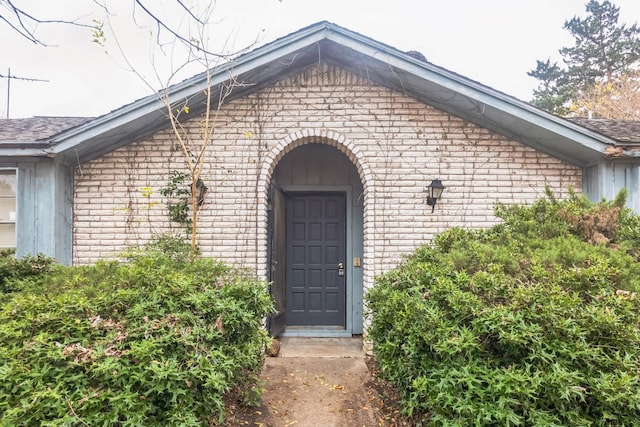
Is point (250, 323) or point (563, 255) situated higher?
point (563, 255)

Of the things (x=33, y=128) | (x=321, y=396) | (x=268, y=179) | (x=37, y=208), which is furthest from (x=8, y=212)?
(x=321, y=396)

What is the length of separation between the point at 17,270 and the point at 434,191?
516cm

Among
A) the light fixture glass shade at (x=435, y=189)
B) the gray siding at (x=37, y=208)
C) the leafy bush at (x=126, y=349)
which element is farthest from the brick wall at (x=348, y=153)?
the leafy bush at (x=126, y=349)

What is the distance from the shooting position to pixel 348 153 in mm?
5684

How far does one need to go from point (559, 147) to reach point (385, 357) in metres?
4.24

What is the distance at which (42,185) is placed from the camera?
16.8ft

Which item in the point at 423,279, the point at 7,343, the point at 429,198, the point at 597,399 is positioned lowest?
the point at 597,399

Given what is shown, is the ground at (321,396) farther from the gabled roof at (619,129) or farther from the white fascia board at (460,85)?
the gabled roof at (619,129)

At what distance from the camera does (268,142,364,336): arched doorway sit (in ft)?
22.0

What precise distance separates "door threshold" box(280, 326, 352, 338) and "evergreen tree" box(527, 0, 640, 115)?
2053 centimetres

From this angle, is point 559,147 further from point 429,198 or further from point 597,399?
point 597,399

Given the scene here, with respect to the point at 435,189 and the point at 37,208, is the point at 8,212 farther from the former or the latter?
the point at 435,189

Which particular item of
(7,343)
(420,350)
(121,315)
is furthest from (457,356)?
(7,343)

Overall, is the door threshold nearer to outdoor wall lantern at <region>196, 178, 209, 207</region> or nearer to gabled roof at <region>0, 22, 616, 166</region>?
outdoor wall lantern at <region>196, 178, 209, 207</region>
